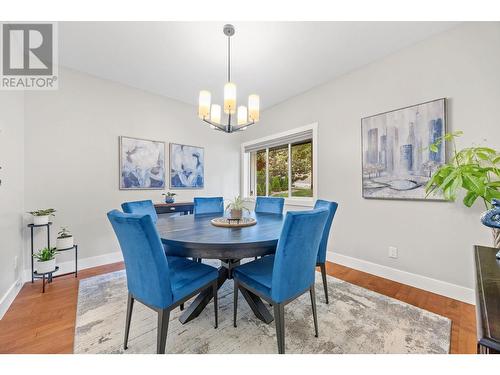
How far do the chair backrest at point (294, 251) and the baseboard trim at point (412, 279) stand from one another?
165 centimetres

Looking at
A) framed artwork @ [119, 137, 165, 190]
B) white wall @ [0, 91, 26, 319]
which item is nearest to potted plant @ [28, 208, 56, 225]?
white wall @ [0, 91, 26, 319]

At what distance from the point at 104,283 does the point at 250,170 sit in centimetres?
322

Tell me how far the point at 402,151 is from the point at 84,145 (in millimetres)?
3931

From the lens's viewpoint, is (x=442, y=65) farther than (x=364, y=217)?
No

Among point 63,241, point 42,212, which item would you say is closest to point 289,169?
point 63,241

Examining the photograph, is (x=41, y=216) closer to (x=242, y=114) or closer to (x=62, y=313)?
(x=62, y=313)

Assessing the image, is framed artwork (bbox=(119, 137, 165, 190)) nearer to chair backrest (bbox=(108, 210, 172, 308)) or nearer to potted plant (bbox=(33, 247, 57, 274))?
potted plant (bbox=(33, 247, 57, 274))

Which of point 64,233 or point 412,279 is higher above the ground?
point 64,233

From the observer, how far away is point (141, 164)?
3.19m

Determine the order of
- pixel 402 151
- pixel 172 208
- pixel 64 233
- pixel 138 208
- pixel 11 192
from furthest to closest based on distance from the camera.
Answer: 1. pixel 172 208
2. pixel 64 233
3. pixel 402 151
4. pixel 138 208
5. pixel 11 192

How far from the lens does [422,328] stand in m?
1.55
